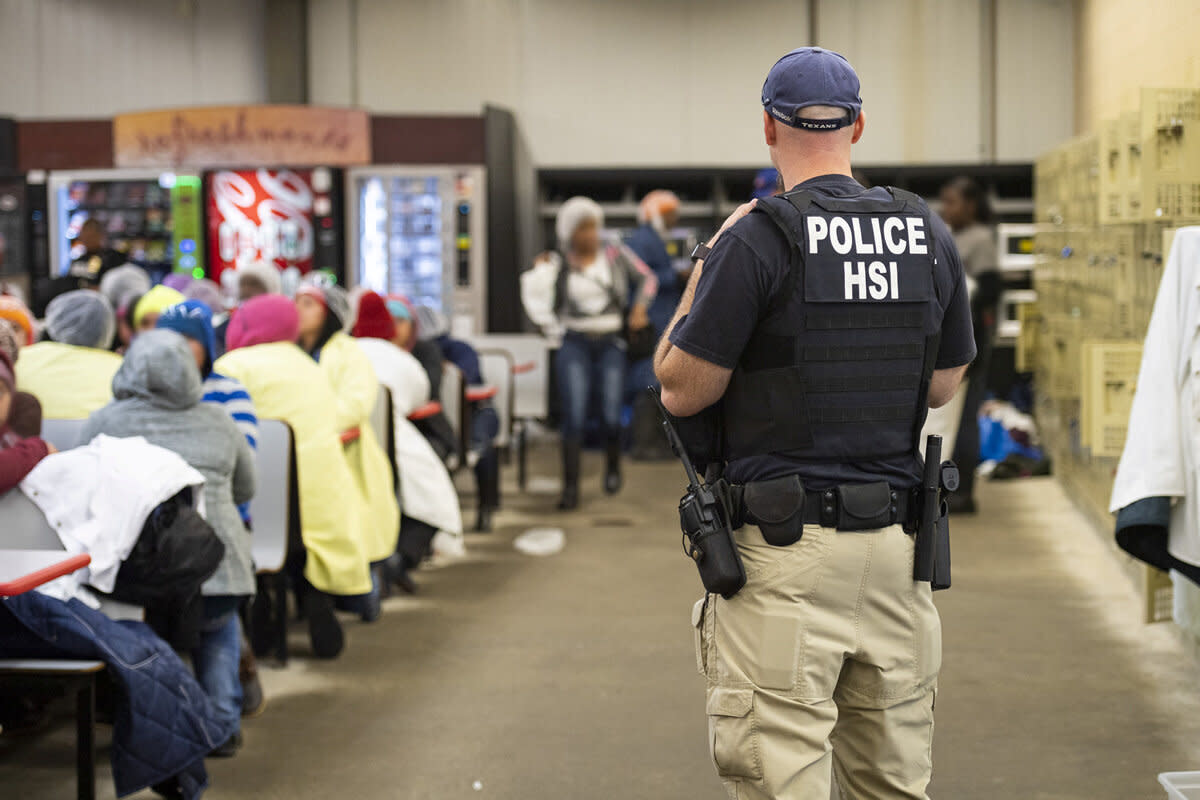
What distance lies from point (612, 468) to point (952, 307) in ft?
18.8

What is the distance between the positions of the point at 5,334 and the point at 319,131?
6330 mm

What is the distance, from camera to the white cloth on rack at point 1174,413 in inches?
115

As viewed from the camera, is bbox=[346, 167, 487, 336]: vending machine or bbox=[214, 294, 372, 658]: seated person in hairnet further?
bbox=[346, 167, 487, 336]: vending machine

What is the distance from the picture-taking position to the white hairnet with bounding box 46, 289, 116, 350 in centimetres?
438

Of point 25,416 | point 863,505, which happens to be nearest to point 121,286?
point 25,416

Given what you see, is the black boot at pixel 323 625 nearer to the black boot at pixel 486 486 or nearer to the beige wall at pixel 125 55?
the black boot at pixel 486 486

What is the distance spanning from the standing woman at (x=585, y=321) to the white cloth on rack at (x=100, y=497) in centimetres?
439

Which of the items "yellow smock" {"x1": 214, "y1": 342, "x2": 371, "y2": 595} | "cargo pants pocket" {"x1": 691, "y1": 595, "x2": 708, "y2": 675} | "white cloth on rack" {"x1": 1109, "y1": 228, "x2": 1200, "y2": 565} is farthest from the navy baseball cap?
"yellow smock" {"x1": 214, "y1": 342, "x2": 371, "y2": 595}

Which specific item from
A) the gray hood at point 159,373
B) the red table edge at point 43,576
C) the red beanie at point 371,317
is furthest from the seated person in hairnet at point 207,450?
the red beanie at point 371,317

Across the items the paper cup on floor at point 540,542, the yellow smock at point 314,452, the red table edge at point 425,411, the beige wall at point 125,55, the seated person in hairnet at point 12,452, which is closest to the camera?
the seated person in hairnet at point 12,452

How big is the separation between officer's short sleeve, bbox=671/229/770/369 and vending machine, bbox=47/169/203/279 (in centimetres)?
894

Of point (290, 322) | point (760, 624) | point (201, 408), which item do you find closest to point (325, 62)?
A: point (290, 322)

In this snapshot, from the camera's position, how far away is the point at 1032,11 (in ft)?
36.0

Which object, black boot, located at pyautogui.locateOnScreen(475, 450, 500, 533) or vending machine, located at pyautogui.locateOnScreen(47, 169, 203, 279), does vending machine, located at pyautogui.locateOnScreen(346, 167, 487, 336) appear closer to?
vending machine, located at pyautogui.locateOnScreen(47, 169, 203, 279)
